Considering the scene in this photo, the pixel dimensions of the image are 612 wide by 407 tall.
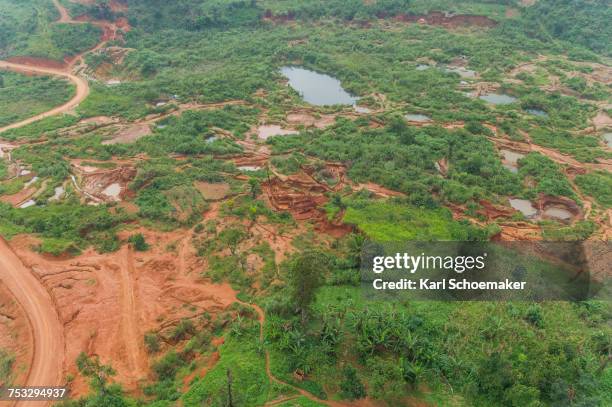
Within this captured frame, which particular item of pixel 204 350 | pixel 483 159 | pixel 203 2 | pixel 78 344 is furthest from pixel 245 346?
pixel 203 2

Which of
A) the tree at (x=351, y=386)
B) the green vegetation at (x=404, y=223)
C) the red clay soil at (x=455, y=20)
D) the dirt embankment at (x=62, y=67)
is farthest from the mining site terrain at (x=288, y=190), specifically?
the red clay soil at (x=455, y=20)

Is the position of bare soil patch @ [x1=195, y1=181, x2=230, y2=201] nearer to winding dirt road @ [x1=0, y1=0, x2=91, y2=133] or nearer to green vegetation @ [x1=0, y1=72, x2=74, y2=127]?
winding dirt road @ [x1=0, y1=0, x2=91, y2=133]

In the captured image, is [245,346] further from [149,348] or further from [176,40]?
[176,40]

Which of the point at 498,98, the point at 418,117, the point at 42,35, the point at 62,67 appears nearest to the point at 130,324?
the point at 418,117

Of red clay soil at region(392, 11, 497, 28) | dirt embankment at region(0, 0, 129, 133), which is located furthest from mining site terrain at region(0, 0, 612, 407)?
red clay soil at region(392, 11, 497, 28)

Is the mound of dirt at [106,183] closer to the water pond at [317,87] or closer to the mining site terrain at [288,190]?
the mining site terrain at [288,190]

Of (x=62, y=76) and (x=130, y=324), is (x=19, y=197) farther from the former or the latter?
(x=62, y=76)
